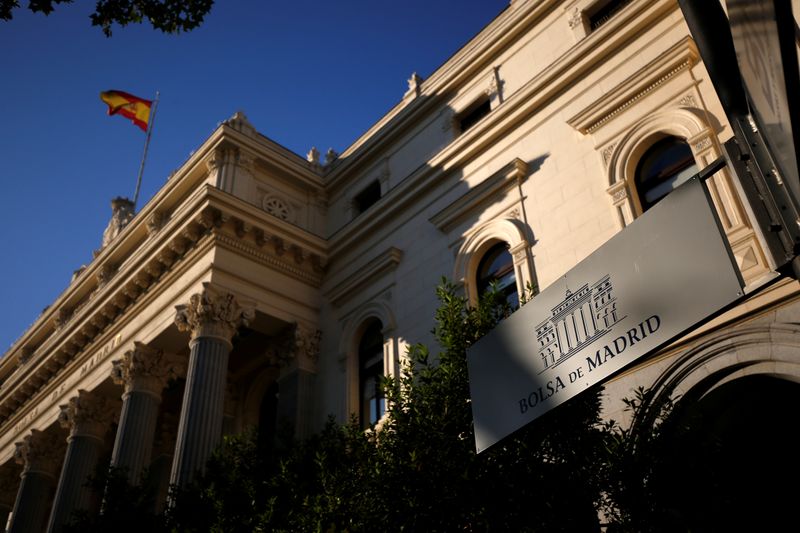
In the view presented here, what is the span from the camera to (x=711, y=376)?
1032 centimetres

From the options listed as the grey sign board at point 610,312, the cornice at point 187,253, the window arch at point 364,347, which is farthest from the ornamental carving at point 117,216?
the grey sign board at point 610,312

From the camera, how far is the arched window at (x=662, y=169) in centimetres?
1262

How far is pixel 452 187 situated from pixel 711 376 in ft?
29.3

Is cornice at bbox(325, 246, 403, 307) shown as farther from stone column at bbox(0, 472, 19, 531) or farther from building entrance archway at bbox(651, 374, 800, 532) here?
stone column at bbox(0, 472, 19, 531)

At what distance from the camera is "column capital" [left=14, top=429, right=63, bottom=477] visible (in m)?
23.9

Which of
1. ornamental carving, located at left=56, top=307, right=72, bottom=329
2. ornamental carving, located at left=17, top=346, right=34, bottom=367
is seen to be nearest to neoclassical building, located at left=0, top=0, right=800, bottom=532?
ornamental carving, located at left=56, top=307, right=72, bottom=329

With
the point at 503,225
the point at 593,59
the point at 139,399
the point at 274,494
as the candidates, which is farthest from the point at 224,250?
the point at 593,59

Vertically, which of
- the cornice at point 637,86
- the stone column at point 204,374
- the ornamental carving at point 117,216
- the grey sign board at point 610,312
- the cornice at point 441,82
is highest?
the ornamental carving at point 117,216

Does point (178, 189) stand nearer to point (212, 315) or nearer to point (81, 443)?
point (212, 315)

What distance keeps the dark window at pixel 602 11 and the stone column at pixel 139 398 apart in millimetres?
14446

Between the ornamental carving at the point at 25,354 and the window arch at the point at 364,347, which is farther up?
the ornamental carving at the point at 25,354

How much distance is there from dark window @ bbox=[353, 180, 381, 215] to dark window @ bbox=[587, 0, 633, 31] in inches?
305

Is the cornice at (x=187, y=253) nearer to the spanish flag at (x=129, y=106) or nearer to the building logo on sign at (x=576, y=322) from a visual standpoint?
the spanish flag at (x=129, y=106)

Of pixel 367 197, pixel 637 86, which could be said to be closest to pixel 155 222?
pixel 367 197
